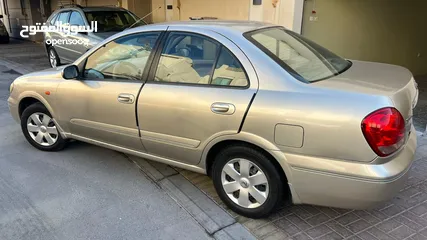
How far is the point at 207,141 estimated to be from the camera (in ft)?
9.51

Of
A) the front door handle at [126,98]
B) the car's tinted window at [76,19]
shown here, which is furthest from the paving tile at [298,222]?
the car's tinted window at [76,19]

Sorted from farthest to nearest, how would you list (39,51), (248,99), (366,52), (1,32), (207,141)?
(1,32) < (39,51) < (366,52) < (207,141) < (248,99)

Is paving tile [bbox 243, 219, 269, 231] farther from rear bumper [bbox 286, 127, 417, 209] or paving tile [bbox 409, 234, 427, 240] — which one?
paving tile [bbox 409, 234, 427, 240]

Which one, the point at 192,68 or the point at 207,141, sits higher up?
the point at 192,68

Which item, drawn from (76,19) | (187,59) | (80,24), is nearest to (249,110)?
(187,59)

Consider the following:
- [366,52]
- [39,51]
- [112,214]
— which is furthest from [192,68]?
[39,51]

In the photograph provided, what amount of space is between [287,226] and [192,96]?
1.34 metres

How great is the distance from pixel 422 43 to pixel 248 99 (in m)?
9.35

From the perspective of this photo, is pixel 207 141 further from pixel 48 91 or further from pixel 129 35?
pixel 48 91

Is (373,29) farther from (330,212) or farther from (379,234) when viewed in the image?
(379,234)

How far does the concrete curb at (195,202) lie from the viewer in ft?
9.05

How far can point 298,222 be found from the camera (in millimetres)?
2863

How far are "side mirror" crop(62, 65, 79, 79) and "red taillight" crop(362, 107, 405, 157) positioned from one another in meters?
2.84

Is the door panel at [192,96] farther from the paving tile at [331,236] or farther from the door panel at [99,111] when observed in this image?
the paving tile at [331,236]
